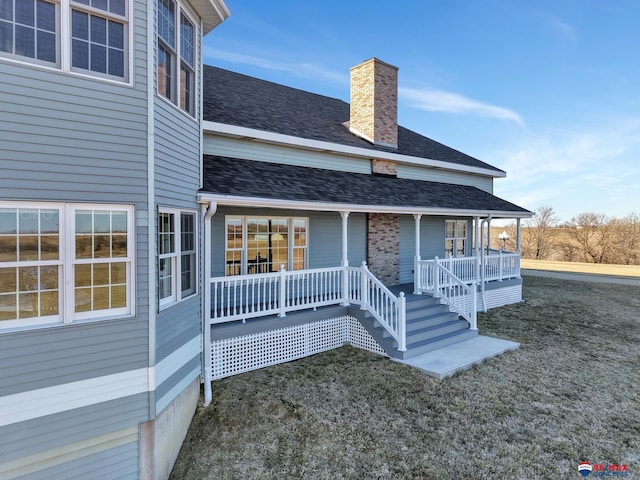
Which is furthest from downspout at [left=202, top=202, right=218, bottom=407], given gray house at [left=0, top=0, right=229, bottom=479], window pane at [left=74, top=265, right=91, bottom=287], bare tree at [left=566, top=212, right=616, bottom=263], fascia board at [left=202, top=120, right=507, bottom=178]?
bare tree at [left=566, top=212, right=616, bottom=263]

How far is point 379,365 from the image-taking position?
771 cm

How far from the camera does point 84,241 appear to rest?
4262 mm

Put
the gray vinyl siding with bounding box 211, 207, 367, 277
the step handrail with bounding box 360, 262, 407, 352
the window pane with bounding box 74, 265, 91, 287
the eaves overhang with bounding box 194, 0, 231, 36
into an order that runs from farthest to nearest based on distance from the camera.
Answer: the gray vinyl siding with bounding box 211, 207, 367, 277 → the step handrail with bounding box 360, 262, 407, 352 → the eaves overhang with bounding box 194, 0, 231, 36 → the window pane with bounding box 74, 265, 91, 287

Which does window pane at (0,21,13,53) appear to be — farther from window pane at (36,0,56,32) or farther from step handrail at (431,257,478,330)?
step handrail at (431,257,478,330)

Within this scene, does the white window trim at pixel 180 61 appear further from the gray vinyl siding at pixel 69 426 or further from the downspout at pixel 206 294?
the gray vinyl siding at pixel 69 426

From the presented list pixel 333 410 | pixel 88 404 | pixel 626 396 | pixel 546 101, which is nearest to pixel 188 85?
pixel 88 404

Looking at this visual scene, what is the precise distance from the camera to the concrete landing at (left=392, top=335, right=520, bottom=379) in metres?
7.30

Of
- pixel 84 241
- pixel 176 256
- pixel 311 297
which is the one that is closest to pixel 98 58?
pixel 84 241

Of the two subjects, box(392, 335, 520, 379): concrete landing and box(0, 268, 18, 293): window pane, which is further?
box(392, 335, 520, 379): concrete landing

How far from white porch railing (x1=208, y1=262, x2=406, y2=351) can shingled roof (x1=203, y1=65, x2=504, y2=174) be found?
3.94 meters

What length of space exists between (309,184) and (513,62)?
20.7 metres

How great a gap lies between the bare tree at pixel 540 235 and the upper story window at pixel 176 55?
4678 cm

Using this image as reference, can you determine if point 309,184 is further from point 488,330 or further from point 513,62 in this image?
point 513,62

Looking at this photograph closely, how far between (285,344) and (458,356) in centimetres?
394
